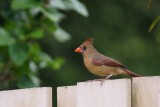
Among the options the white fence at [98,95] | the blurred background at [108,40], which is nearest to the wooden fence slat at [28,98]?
the white fence at [98,95]

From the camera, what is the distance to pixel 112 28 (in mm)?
10211

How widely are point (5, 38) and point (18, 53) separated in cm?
14

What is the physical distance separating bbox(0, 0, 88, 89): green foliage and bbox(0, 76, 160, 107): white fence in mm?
1734

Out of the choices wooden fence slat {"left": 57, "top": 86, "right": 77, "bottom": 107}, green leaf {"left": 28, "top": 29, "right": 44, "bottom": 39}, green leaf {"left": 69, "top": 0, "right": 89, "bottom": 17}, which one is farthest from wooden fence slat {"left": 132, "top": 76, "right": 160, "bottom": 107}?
green leaf {"left": 69, "top": 0, "right": 89, "bottom": 17}

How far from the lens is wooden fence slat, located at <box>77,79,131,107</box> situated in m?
2.68

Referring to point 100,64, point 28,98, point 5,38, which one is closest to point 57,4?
point 5,38

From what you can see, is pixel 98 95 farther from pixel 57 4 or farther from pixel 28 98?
pixel 57 4

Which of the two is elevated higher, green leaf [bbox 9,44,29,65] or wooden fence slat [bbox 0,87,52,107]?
green leaf [bbox 9,44,29,65]

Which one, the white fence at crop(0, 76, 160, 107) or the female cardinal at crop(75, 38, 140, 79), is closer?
the white fence at crop(0, 76, 160, 107)

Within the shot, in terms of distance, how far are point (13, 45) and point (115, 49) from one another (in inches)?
200

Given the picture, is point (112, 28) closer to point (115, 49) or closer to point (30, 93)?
point (115, 49)

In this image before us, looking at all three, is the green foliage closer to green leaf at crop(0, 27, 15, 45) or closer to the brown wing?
green leaf at crop(0, 27, 15, 45)

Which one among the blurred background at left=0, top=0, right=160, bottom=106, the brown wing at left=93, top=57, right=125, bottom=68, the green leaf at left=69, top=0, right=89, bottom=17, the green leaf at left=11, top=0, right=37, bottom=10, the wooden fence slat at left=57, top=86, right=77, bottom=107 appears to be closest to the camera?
the wooden fence slat at left=57, top=86, right=77, bottom=107

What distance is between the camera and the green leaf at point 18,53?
4773mm
